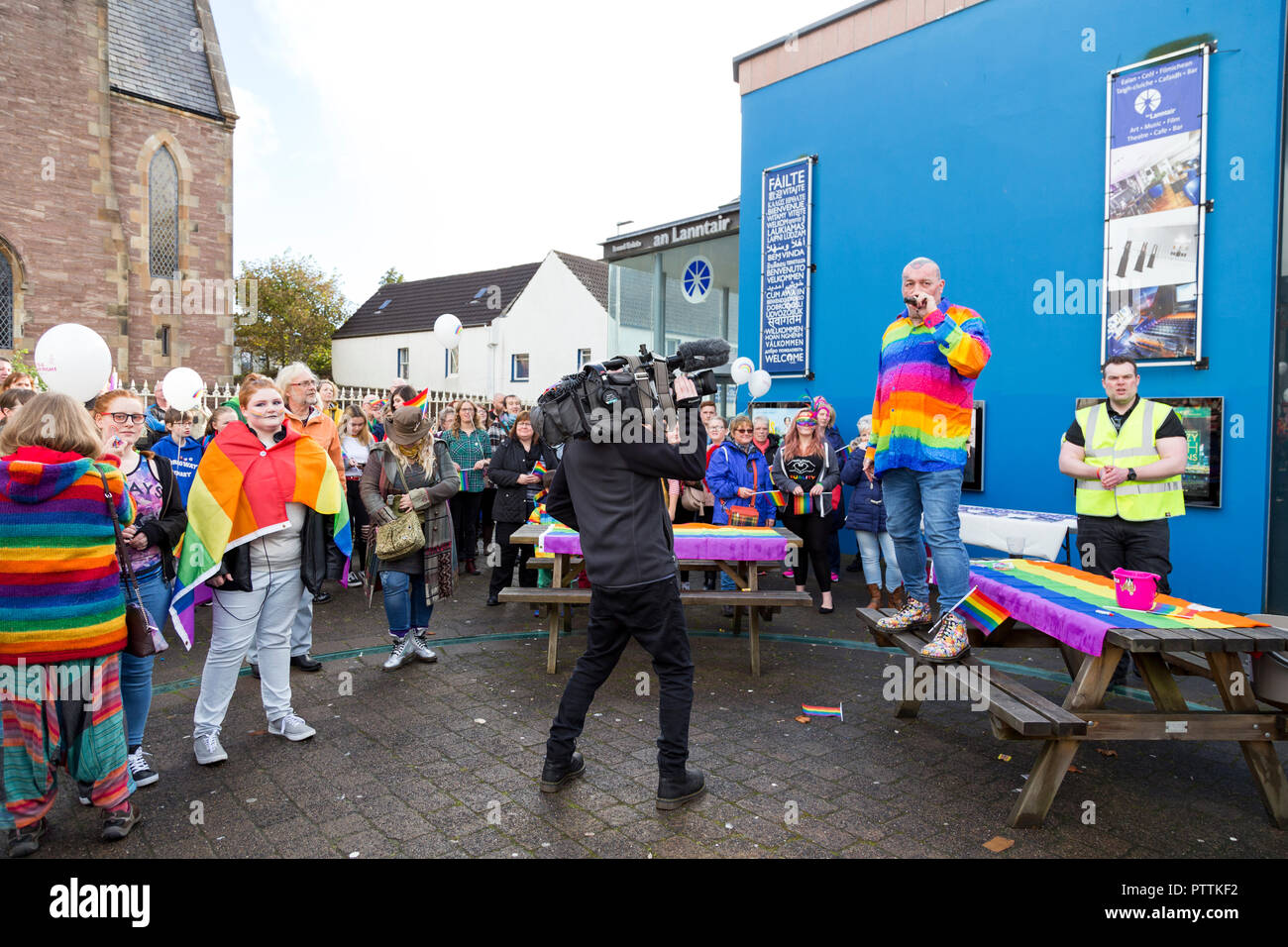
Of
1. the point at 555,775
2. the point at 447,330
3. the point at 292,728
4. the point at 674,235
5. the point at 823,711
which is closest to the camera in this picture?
the point at 555,775

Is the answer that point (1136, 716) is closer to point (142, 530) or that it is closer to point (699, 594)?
point (699, 594)

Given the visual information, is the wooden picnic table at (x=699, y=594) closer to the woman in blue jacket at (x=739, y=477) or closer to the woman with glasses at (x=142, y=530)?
the woman in blue jacket at (x=739, y=477)

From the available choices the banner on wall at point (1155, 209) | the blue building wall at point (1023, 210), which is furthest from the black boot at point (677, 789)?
the banner on wall at point (1155, 209)

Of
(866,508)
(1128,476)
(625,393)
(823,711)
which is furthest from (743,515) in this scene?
(625,393)

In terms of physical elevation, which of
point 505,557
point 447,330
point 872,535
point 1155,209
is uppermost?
point 1155,209

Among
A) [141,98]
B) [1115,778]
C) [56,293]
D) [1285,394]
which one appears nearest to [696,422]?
[1115,778]

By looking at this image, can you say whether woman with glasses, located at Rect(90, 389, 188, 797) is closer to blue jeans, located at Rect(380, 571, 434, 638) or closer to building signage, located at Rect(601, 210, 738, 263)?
blue jeans, located at Rect(380, 571, 434, 638)

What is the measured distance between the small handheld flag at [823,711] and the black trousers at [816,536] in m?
2.95

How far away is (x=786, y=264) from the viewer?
36.4 ft

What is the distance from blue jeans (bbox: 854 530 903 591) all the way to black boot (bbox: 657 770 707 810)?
180 inches

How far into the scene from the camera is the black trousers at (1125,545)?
5.10 meters

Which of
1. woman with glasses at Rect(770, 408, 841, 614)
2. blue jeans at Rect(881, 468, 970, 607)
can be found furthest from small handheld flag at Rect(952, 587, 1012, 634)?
woman with glasses at Rect(770, 408, 841, 614)

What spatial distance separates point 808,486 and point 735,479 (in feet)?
2.43

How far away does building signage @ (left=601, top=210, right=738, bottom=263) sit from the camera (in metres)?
12.9
